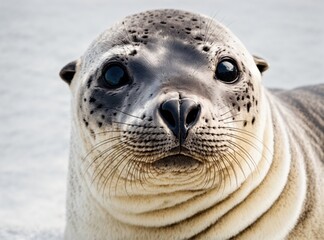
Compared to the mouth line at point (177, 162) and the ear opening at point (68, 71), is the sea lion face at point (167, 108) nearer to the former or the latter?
the mouth line at point (177, 162)

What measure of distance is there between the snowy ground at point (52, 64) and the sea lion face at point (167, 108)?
989 millimetres

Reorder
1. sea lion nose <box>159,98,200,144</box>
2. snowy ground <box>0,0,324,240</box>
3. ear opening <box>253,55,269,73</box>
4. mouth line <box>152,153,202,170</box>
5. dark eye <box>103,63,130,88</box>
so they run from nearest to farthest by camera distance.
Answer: sea lion nose <box>159,98,200,144</box>
mouth line <box>152,153,202,170</box>
dark eye <box>103,63,130,88</box>
ear opening <box>253,55,269,73</box>
snowy ground <box>0,0,324,240</box>

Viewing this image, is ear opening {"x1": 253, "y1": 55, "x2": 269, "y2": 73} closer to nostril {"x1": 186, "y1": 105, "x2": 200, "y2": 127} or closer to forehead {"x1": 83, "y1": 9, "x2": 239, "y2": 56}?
forehead {"x1": 83, "y1": 9, "x2": 239, "y2": 56}

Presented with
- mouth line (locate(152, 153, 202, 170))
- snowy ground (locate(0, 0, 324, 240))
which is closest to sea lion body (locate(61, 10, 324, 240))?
mouth line (locate(152, 153, 202, 170))

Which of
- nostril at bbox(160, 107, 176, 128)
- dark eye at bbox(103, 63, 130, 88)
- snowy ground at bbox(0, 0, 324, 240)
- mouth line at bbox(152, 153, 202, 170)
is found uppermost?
dark eye at bbox(103, 63, 130, 88)

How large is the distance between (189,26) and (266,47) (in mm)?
5636

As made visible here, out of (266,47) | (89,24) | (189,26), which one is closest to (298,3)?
(266,47)

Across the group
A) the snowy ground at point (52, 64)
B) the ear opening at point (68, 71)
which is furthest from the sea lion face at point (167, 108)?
the snowy ground at point (52, 64)

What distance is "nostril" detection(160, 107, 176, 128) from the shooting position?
2080mm

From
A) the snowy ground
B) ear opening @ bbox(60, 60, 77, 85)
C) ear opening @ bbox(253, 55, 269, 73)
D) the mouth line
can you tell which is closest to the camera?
the mouth line

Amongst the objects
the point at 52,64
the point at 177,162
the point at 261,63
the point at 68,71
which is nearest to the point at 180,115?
the point at 177,162

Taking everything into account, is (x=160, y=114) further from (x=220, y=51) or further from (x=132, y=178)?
(x=220, y=51)

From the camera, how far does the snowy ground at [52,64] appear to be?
4.50 m

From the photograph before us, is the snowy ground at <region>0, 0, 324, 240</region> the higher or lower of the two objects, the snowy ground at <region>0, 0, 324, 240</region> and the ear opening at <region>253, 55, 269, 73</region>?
the lower
